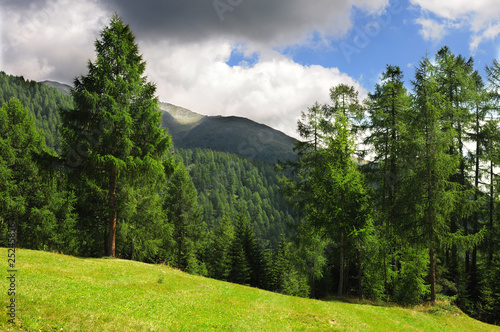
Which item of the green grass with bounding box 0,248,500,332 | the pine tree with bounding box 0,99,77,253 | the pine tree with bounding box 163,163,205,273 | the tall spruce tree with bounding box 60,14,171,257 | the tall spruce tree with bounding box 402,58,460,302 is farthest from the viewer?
the pine tree with bounding box 163,163,205,273

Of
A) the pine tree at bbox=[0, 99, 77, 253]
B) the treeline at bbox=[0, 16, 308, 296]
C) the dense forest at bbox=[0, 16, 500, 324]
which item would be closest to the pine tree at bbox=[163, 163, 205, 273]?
the treeline at bbox=[0, 16, 308, 296]

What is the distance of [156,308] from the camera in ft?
37.1

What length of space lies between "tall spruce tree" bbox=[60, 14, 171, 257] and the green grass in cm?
651

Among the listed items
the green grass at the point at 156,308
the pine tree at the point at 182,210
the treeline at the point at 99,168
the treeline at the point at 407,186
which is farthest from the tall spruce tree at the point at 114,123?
the pine tree at the point at 182,210

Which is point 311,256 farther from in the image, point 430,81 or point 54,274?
point 54,274

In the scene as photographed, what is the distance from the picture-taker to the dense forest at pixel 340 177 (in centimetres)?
2120

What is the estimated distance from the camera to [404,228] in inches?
901

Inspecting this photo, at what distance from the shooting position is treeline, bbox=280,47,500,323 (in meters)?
22.3

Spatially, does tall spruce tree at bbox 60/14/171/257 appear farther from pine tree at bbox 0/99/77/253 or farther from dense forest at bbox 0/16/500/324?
pine tree at bbox 0/99/77/253

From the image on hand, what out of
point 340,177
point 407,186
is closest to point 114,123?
point 340,177

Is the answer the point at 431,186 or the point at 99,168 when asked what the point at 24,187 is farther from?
the point at 431,186

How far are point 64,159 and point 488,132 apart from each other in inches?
1545

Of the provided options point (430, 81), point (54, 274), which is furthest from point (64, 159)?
point (430, 81)

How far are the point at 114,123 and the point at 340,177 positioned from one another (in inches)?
683
